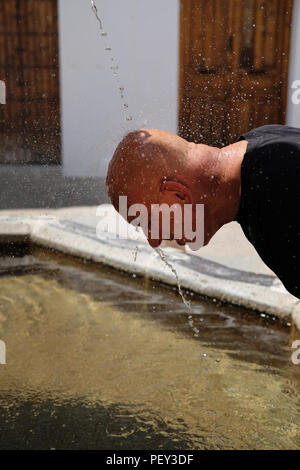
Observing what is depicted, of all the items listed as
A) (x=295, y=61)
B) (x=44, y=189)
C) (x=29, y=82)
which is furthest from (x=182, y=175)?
(x=29, y=82)

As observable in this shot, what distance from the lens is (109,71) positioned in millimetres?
7344

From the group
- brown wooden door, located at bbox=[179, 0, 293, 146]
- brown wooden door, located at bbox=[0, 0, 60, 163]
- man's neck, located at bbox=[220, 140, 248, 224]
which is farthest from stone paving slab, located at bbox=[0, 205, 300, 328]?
brown wooden door, located at bbox=[0, 0, 60, 163]

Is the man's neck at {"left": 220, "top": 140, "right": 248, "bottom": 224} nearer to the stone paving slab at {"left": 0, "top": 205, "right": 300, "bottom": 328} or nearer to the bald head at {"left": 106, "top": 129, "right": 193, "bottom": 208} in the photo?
the bald head at {"left": 106, "top": 129, "right": 193, "bottom": 208}

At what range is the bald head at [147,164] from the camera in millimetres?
1520

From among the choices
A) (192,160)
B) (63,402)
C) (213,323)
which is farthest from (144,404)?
(192,160)

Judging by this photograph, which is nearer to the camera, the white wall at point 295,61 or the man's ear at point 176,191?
the man's ear at point 176,191

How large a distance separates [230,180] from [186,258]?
2.00 metres

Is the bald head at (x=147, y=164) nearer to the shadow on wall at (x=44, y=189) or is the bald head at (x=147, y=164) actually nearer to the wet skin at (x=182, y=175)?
the wet skin at (x=182, y=175)

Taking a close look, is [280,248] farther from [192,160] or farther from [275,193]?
[192,160]

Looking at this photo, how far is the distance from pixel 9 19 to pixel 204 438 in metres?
7.13

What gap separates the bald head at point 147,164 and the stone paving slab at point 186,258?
137 cm

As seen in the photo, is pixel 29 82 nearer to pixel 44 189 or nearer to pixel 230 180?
pixel 44 189

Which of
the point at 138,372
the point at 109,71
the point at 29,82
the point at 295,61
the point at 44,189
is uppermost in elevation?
the point at 295,61

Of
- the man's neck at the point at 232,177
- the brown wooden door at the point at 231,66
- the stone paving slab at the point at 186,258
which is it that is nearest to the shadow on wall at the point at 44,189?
the stone paving slab at the point at 186,258
